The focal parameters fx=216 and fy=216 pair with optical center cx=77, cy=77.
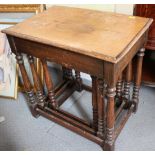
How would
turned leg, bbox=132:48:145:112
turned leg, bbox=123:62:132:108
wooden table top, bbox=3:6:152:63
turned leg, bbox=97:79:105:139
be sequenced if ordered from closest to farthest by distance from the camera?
wooden table top, bbox=3:6:152:63 → turned leg, bbox=97:79:105:139 → turned leg, bbox=132:48:145:112 → turned leg, bbox=123:62:132:108

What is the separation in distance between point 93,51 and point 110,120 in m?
0.41

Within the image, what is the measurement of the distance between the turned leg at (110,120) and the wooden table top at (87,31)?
0.62 ft

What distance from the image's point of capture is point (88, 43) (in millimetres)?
960

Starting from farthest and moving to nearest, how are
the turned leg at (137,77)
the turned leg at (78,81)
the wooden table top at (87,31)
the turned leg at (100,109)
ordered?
the turned leg at (78,81) → the turned leg at (137,77) → the turned leg at (100,109) → the wooden table top at (87,31)

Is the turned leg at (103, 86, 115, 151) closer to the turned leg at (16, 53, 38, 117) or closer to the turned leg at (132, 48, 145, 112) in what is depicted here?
the turned leg at (132, 48, 145, 112)

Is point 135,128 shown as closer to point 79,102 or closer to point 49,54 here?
point 79,102

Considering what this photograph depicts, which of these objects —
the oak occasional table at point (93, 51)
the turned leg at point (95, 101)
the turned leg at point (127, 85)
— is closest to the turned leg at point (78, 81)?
the oak occasional table at point (93, 51)

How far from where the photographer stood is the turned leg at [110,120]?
3.23 feet

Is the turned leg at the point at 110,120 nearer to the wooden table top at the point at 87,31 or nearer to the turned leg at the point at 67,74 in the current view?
the wooden table top at the point at 87,31

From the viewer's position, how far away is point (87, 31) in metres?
1.07

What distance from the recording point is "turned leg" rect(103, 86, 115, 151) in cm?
98

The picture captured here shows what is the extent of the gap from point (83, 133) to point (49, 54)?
0.55 meters

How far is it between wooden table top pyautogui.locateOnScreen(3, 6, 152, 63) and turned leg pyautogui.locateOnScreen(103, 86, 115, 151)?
19 cm

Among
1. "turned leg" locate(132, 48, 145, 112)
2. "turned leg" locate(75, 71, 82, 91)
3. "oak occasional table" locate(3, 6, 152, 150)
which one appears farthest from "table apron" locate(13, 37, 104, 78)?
"turned leg" locate(75, 71, 82, 91)
